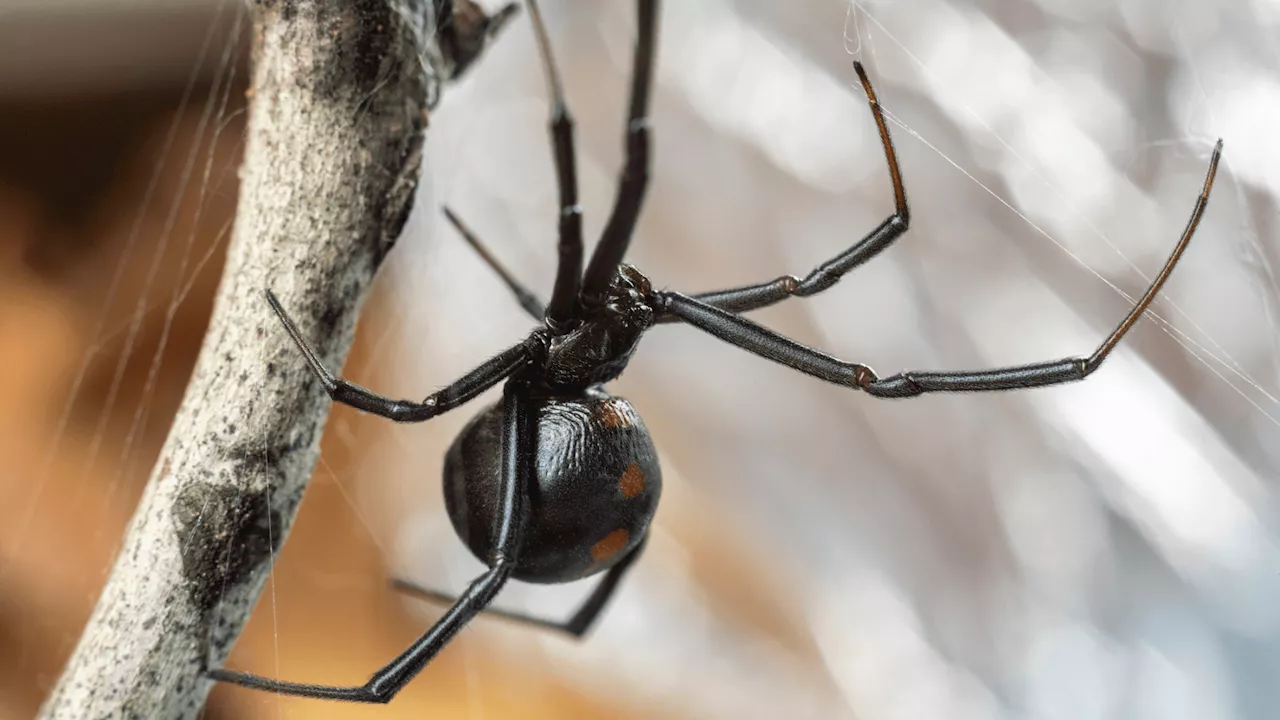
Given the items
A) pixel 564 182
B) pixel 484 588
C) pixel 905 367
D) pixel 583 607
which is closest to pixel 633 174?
pixel 564 182

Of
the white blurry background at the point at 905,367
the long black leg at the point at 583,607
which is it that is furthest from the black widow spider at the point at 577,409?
the white blurry background at the point at 905,367

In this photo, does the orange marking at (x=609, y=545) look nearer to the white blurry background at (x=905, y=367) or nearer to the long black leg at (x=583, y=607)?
the long black leg at (x=583, y=607)

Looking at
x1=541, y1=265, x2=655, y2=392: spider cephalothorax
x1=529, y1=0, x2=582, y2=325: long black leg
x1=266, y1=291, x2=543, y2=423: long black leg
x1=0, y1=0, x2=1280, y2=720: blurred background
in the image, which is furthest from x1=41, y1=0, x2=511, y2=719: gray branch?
x1=0, y1=0, x2=1280, y2=720: blurred background

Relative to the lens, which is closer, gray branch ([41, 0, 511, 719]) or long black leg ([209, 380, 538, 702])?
gray branch ([41, 0, 511, 719])

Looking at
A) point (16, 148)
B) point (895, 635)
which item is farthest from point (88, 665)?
point (895, 635)

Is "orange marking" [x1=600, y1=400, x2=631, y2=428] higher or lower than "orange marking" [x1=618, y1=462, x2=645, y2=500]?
below

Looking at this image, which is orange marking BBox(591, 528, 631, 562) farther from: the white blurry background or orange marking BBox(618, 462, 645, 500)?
the white blurry background
